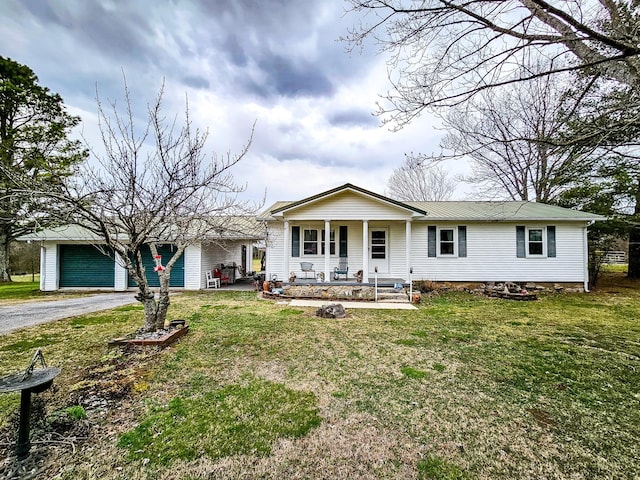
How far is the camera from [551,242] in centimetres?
1270

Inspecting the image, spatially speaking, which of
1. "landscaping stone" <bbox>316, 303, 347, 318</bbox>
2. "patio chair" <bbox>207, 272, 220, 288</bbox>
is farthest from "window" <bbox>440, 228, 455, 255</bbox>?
"patio chair" <bbox>207, 272, 220, 288</bbox>

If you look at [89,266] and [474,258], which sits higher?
[474,258]

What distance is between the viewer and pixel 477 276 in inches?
504

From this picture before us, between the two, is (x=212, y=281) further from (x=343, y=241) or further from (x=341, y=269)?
(x=343, y=241)

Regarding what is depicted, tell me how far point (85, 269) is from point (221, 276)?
601 cm

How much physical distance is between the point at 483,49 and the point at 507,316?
6624 mm

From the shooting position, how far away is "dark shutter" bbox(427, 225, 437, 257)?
1297cm

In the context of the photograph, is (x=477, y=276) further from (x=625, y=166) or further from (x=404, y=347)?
(x=404, y=347)

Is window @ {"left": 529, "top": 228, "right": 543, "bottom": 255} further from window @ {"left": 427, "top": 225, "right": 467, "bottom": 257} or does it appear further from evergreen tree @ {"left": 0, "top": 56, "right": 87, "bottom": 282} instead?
evergreen tree @ {"left": 0, "top": 56, "right": 87, "bottom": 282}

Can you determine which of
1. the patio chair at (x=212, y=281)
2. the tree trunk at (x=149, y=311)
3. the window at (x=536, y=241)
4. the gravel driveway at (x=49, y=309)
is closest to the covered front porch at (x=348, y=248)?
the patio chair at (x=212, y=281)

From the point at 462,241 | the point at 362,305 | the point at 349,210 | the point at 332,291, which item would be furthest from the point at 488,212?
the point at 332,291

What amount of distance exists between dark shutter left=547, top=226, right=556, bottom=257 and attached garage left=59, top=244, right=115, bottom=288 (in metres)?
19.4

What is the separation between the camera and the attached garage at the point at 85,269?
13750 mm

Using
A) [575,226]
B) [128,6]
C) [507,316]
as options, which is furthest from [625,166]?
[128,6]
